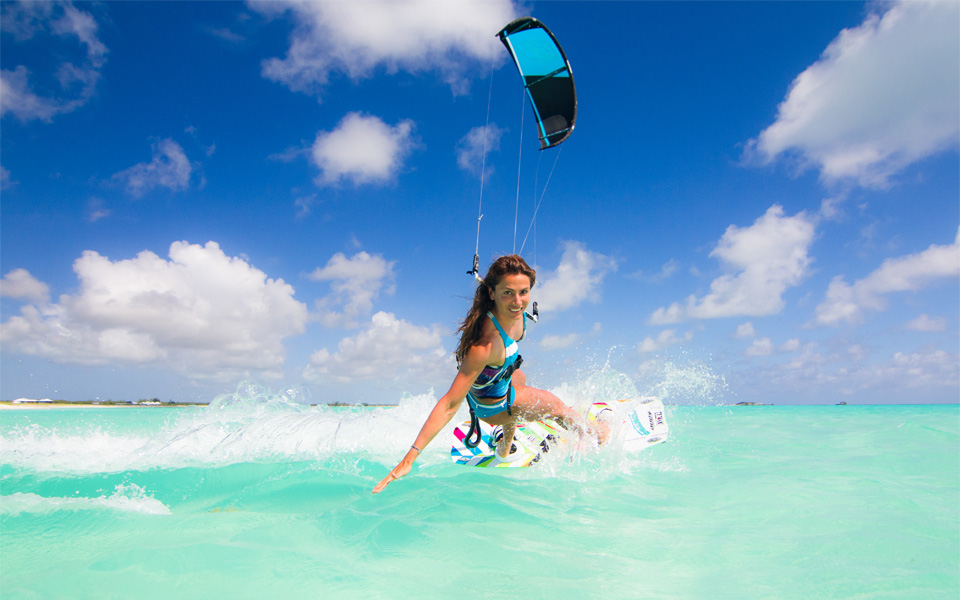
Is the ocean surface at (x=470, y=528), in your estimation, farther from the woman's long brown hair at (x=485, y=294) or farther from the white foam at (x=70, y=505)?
the woman's long brown hair at (x=485, y=294)

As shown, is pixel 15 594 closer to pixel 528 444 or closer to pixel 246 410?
pixel 528 444

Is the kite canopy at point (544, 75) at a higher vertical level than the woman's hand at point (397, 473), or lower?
higher

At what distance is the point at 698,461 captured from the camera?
20.6 feet

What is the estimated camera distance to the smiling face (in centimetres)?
384

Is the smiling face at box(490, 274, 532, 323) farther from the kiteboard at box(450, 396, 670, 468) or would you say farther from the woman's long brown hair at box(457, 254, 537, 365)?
the kiteboard at box(450, 396, 670, 468)

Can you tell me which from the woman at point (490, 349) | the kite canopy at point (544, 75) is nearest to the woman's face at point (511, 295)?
the woman at point (490, 349)

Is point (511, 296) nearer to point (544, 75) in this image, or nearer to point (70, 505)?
point (544, 75)

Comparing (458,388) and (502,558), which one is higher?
(458,388)

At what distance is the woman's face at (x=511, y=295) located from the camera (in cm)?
384

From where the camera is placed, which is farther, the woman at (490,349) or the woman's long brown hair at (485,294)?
the woman's long brown hair at (485,294)

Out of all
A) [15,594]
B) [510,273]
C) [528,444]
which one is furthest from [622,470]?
[15,594]

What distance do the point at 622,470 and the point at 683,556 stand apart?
2545 millimetres

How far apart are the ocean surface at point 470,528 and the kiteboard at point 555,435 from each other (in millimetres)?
187

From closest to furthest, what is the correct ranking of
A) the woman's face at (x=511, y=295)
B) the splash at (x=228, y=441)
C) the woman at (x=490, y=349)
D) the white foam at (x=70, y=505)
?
the white foam at (x=70, y=505), the woman at (x=490, y=349), the woman's face at (x=511, y=295), the splash at (x=228, y=441)
